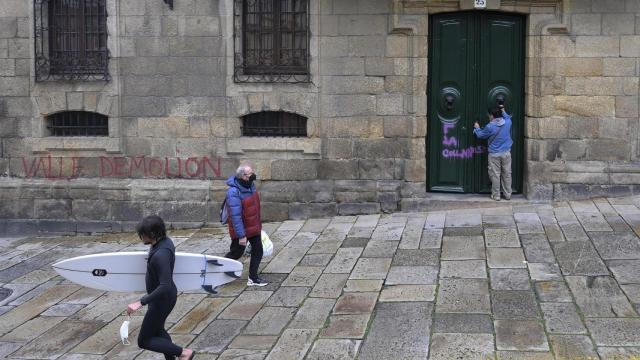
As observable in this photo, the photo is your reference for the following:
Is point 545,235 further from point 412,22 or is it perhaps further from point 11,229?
point 11,229

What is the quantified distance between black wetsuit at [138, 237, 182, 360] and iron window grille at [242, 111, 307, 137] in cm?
595

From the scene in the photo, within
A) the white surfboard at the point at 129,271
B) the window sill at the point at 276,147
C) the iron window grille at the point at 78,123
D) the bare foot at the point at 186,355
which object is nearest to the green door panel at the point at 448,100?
the window sill at the point at 276,147

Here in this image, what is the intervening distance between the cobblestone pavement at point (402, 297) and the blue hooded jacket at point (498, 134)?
108 cm

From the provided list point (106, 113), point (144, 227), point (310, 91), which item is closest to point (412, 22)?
point (310, 91)

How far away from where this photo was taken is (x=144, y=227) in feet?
20.9

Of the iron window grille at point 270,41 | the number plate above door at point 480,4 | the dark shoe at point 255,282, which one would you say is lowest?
the dark shoe at point 255,282

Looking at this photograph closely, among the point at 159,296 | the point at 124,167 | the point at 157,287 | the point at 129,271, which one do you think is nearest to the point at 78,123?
the point at 124,167

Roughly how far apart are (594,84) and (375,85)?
3.34 m

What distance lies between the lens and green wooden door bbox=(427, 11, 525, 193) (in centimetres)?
1204

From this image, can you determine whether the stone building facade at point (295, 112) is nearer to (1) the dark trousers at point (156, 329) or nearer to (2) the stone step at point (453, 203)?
(2) the stone step at point (453, 203)

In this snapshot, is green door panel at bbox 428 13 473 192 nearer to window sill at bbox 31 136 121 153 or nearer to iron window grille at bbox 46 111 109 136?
window sill at bbox 31 136 121 153

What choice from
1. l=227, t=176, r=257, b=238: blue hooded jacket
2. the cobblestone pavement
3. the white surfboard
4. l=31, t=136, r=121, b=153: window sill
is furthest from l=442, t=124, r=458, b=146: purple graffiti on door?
the white surfboard

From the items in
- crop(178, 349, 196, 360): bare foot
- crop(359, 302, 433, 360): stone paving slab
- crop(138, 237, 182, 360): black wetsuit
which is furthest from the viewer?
crop(359, 302, 433, 360): stone paving slab

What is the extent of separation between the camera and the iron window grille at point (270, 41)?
39.7ft
